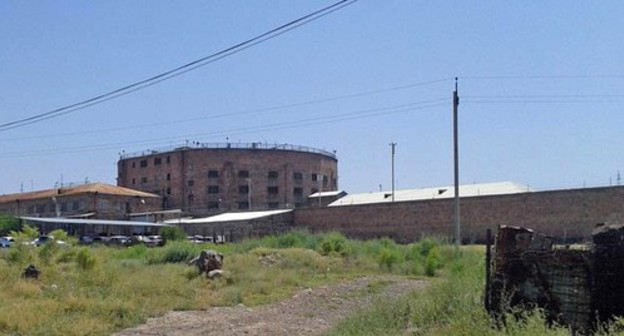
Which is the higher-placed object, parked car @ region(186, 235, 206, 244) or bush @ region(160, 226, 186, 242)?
bush @ region(160, 226, 186, 242)

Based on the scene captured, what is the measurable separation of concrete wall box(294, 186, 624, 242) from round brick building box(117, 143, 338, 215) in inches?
1315

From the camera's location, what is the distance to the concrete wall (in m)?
47.8

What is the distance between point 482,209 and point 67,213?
57.7 metres

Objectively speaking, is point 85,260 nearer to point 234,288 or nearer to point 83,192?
point 234,288

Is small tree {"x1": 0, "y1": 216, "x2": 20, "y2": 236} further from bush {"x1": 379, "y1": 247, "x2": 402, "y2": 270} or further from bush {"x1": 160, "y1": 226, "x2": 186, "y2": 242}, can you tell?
bush {"x1": 379, "y1": 247, "x2": 402, "y2": 270}

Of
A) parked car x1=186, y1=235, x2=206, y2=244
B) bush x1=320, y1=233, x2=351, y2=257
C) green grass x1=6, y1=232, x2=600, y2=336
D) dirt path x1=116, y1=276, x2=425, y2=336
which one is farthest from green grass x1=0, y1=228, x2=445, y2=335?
parked car x1=186, y1=235, x2=206, y2=244

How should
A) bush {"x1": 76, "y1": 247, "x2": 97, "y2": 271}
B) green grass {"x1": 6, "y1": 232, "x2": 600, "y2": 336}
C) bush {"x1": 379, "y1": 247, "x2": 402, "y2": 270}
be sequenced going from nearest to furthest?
1. green grass {"x1": 6, "y1": 232, "x2": 600, "y2": 336}
2. bush {"x1": 76, "y1": 247, "x2": 97, "y2": 271}
3. bush {"x1": 379, "y1": 247, "x2": 402, "y2": 270}

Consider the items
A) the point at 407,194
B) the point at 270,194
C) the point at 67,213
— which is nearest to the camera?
the point at 407,194

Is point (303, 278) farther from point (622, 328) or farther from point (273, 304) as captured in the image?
point (622, 328)

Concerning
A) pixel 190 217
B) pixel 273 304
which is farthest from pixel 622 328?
pixel 190 217

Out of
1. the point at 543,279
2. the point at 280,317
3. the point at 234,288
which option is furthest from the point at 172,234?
the point at 543,279

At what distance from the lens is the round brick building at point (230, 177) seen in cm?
10144

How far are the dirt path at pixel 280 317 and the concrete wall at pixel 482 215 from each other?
20.9 meters

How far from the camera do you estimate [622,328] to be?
30.1 ft
